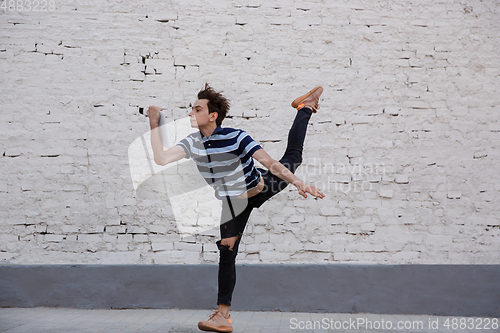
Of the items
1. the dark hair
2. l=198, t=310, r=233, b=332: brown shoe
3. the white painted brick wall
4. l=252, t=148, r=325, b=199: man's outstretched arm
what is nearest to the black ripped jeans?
l=198, t=310, r=233, b=332: brown shoe

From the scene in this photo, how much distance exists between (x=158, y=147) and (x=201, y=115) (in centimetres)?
46

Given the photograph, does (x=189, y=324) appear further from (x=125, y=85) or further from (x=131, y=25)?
(x=131, y=25)

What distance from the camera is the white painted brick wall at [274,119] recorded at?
4551 millimetres

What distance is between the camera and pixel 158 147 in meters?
2.88

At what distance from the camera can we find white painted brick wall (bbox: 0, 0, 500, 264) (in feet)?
14.9

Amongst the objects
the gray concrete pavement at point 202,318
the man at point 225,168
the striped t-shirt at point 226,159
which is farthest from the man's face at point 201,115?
the gray concrete pavement at point 202,318

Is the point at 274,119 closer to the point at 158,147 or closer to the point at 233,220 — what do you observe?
the point at 233,220

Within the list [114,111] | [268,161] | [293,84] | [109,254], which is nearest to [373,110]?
[293,84]

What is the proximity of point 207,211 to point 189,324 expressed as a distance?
1.39 metres

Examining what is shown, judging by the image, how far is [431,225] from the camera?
181 inches

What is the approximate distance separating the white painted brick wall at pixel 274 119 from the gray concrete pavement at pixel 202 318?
61 centimetres

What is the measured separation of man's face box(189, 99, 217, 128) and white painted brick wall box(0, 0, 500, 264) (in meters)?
1.55

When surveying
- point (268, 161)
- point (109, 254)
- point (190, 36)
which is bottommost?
point (109, 254)

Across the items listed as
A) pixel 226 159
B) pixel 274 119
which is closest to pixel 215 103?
pixel 226 159
